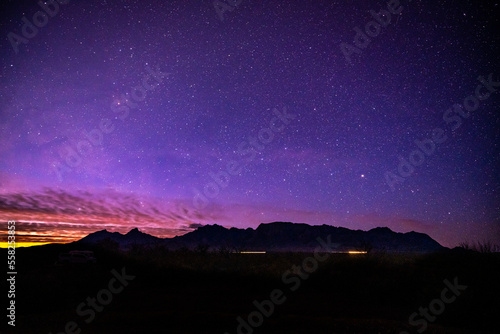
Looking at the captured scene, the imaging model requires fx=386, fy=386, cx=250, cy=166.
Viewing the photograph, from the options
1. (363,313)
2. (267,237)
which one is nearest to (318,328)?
(363,313)

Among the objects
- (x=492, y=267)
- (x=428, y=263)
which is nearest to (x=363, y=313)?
(x=492, y=267)

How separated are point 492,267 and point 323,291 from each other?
23.8 ft

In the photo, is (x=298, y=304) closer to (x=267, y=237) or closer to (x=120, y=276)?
(x=120, y=276)

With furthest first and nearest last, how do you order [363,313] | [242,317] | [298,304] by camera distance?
[298,304]
[363,313]
[242,317]

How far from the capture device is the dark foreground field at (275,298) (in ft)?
29.6

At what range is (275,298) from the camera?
13383mm

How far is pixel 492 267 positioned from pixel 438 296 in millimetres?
4663

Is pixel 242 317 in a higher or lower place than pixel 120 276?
lower

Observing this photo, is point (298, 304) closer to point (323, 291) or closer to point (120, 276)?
point (323, 291)

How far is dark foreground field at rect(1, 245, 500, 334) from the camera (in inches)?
355

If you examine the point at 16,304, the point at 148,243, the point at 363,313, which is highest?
the point at 148,243

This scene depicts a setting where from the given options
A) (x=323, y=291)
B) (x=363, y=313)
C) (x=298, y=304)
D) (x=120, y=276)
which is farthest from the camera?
(x=120, y=276)

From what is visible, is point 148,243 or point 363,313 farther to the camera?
point 148,243

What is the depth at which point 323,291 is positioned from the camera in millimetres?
15367
